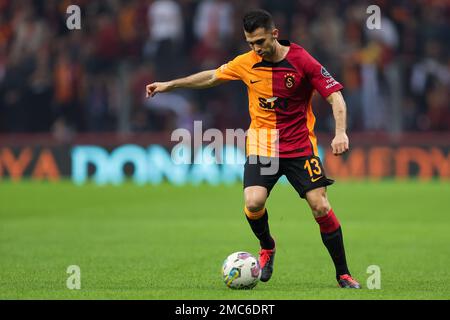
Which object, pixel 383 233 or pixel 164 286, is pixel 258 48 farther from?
pixel 383 233

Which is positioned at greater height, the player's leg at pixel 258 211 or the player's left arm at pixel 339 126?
the player's left arm at pixel 339 126

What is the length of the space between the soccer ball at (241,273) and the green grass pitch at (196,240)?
9cm

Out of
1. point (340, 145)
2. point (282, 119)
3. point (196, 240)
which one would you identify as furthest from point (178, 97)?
point (340, 145)

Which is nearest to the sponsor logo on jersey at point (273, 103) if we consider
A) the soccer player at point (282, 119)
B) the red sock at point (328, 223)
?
the soccer player at point (282, 119)

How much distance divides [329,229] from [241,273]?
0.77 m

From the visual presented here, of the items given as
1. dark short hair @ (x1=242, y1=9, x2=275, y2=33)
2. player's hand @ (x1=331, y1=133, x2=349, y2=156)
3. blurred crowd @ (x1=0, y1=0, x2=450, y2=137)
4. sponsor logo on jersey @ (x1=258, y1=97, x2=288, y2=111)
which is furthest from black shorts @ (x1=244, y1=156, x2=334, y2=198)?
blurred crowd @ (x1=0, y1=0, x2=450, y2=137)

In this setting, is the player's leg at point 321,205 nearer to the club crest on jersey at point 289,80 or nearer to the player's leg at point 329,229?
the player's leg at point 329,229

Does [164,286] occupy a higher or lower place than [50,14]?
lower

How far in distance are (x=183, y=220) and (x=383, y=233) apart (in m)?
2.89

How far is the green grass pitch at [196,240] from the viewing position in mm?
7613

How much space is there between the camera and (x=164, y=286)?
7.67 meters

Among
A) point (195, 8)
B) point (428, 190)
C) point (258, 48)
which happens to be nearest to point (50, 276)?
point (258, 48)

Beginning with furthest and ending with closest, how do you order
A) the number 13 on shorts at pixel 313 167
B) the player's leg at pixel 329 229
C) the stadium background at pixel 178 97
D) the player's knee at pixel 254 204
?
the stadium background at pixel 178 97, the player's knee at pixel 254 204, the number 13 on shorts at pixel 313 167, the player's leg at pixel 329 229

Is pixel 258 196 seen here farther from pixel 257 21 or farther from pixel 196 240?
pixel 196 240
